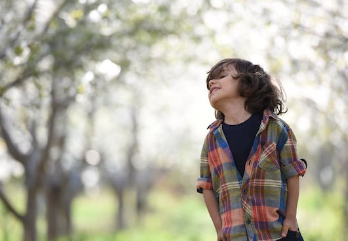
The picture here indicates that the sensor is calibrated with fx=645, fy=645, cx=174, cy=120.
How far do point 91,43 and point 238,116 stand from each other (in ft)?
15.0

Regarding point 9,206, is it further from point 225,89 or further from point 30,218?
point 225,89

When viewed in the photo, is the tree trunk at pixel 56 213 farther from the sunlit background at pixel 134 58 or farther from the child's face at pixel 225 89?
the child's face at pixel 225 89

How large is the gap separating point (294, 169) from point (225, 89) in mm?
518

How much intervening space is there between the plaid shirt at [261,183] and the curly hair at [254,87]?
89 mm

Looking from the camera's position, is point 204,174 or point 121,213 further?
point 121,213

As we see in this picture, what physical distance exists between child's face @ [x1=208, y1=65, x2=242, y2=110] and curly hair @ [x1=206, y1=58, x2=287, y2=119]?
22mm

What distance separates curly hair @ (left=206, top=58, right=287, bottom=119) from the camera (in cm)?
320

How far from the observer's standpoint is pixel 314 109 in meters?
11.4

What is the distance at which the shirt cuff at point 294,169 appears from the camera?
3.06 metres

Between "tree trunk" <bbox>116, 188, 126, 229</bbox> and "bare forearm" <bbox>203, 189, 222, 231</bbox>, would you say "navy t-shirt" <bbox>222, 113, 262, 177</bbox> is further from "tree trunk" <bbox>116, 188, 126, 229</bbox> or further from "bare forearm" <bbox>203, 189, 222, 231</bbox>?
"tree trunk" <bbox>116, 188, 126, 229</bbox>

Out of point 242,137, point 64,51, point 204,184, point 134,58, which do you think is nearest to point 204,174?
point 204,184

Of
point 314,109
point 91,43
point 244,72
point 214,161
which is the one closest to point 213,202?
point 214,161

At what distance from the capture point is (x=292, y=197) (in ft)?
10.1

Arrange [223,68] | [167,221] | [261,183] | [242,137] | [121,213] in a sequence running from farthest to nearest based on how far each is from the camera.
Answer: [167,221], [121,213], [223,68], [242,137], [261,183]
